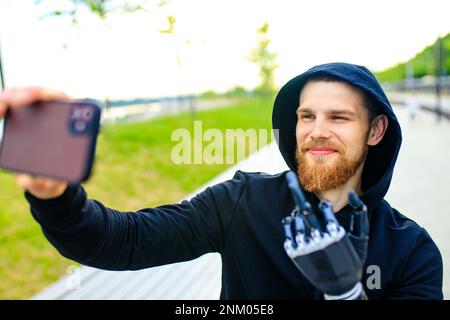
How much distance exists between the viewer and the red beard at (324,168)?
0.84m

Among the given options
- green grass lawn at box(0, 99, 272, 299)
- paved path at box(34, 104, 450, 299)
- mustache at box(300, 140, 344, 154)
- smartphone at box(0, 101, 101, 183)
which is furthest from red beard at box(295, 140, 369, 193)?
green grass lawn at box(0, 99, 272, 299)

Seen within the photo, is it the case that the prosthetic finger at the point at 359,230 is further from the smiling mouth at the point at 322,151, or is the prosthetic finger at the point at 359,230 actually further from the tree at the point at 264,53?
the tree at the point at 264,53

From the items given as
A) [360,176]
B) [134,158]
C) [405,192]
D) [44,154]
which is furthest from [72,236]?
[134,158]

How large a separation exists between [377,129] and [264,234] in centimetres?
35

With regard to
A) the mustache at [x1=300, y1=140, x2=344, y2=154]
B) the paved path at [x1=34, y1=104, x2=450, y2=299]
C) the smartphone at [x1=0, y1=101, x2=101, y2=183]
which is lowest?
the paved path at [x1=34, y1=104, x2=450, y2=299]

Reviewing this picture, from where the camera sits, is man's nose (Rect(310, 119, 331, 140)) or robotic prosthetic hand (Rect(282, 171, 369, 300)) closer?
robotic prosthetic hand (Rect(282, 171, 369, 300))

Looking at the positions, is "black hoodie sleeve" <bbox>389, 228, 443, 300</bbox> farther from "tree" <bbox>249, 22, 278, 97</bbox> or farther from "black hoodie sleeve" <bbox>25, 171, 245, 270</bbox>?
"tree" <bbox>249, 22, 278, 97</bbox>

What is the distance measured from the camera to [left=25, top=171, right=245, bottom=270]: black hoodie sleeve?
658 millimetres

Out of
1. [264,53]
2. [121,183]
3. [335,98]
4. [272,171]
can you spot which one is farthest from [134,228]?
[121,183]

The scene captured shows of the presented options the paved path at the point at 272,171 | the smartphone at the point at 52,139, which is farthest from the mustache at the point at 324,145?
the paved path at the point at 272,171

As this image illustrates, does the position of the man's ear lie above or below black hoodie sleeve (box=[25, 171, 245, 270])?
above

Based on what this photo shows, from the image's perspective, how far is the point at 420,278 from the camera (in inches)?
32.6

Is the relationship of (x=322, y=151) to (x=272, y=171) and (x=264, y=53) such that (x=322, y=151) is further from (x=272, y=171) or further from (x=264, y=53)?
(x=264, y=53)

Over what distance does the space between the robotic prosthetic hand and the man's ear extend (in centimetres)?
26
